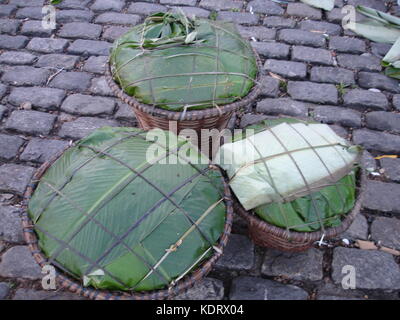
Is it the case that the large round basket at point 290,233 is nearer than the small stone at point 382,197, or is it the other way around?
the large round basket at point 290,233

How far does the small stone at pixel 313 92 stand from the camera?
343 centimetres

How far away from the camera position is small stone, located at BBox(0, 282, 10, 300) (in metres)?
2.25

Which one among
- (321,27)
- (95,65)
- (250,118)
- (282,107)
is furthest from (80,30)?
(321,27)

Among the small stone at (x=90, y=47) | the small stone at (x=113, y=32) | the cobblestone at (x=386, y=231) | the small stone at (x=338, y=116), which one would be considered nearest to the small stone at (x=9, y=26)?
the small stone at (x=90, y=47)

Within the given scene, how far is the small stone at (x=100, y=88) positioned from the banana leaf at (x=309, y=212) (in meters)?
1.94

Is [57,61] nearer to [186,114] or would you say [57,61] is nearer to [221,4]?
[221,4]

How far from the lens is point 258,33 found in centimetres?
402

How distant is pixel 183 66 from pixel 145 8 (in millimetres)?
2232

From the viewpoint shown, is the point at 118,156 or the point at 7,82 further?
the point at 7,82

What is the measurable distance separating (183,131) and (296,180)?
2.66 ft

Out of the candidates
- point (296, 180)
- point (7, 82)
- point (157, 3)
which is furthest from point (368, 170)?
point (7, 82)

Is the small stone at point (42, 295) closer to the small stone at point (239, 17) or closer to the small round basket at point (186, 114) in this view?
the small round basket at point (186, 114)
